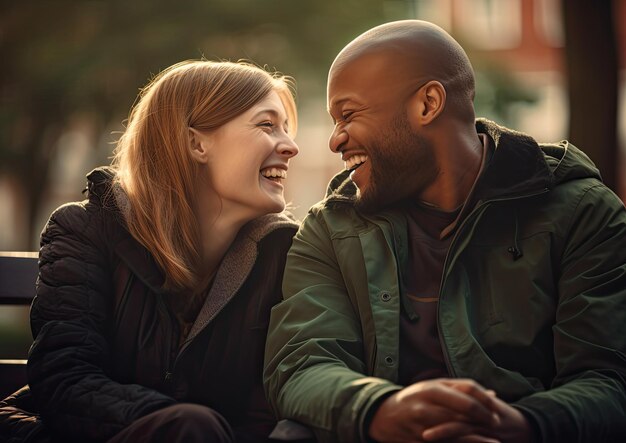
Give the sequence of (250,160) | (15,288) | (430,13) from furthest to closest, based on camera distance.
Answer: (430,13), (15,288), (250,160)

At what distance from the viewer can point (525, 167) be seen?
3812mm

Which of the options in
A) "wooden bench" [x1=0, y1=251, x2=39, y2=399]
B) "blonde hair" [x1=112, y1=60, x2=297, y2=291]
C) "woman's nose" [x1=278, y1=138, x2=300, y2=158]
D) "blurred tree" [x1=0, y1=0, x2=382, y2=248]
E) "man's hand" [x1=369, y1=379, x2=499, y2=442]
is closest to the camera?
"man's hand" [x1=369, y1=379, x2=499, y2=442]

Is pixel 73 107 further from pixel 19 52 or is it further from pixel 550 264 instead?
pixel 550 264

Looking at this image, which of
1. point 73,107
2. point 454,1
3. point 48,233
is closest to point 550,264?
point 48,233

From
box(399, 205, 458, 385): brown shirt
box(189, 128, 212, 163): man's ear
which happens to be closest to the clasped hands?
box(399, 205, 458, 385): brown shirt

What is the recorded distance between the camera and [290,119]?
15.6 ft

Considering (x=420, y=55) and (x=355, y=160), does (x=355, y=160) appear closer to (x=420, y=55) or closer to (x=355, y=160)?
(x=355, y=160)

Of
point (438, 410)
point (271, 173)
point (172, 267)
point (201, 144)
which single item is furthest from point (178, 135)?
point (438, 410)

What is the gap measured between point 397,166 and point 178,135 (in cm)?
105

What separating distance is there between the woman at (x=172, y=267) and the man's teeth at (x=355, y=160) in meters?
0.51

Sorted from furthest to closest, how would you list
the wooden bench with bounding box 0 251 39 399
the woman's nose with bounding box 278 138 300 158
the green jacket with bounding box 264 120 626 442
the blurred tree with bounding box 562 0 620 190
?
the blurred tree with bounding box 562 0 620 190
the wooden bench with bounding box 0 251 39 399
the woman's nose with bounding box 278 138 300 158
the green jacket with bounding box 264 120 626 442

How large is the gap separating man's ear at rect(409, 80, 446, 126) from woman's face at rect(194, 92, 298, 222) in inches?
29.9

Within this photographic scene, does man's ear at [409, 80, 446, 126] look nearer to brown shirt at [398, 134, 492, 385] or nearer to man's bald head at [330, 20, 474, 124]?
man's bald head at [330, 20, 474, 124]

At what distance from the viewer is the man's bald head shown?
388 cm
